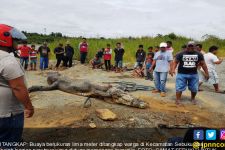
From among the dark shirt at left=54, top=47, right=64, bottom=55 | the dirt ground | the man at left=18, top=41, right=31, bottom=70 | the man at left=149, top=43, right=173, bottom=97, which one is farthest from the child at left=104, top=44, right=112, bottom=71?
the man at left=149, top=43, right=173, bottom=97

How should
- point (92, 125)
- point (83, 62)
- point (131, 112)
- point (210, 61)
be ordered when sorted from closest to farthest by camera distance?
point (92, 125)
point (131, 112)
point (210, 61)
point (83, 62)

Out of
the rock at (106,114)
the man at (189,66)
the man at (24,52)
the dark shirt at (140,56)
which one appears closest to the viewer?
the rock at (106,114)

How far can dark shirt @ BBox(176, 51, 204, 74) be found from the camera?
341 inches

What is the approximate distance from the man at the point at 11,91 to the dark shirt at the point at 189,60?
17.4 feet

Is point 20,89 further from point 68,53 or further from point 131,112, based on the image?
point 68,53

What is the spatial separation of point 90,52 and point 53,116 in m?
14.3

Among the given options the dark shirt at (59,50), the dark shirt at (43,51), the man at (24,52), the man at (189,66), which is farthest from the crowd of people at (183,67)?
the man at (24,52)

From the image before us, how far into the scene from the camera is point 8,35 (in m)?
3.97

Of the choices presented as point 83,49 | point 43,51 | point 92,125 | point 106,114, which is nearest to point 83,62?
point 83,49

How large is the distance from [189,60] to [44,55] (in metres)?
10.3

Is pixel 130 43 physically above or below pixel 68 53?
above

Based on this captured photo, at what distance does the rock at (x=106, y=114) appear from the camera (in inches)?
263

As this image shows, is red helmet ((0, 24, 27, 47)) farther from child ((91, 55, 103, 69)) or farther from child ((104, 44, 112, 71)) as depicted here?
child ((91, 55, 103, 69))

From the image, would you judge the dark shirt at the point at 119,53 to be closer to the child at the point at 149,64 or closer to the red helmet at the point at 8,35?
the child at the point at 149,64
